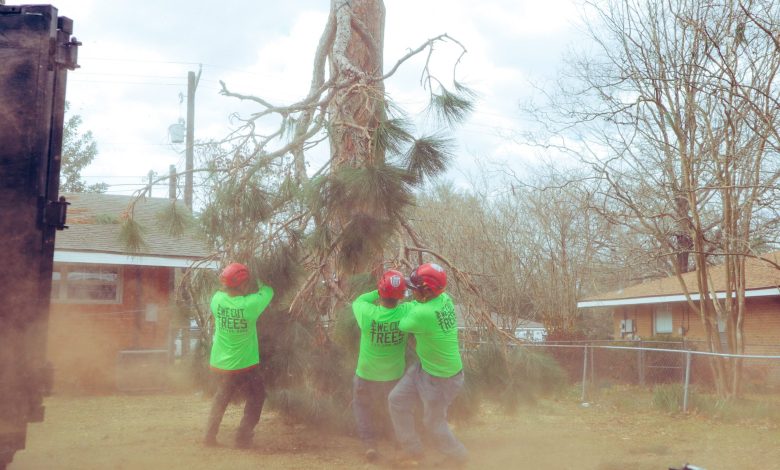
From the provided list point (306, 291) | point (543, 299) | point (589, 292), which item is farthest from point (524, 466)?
point (589, 292)

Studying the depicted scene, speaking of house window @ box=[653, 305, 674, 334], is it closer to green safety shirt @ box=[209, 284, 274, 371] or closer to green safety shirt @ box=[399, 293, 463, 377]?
green safety shirt @ box=[399, 293, 463, 377]

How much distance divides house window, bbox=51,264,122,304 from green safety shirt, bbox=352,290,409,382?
331 inches

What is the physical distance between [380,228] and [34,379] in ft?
12.1

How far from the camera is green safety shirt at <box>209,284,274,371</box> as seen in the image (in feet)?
22.9

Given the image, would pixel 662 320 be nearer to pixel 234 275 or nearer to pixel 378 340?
pixel 378 340

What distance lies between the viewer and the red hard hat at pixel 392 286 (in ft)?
21.2

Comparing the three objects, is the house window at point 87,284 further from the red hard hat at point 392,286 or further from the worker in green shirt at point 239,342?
the red hard hat at point 392,286

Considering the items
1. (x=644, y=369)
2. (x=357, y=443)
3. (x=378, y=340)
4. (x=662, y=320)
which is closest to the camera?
(x=378, y=340)

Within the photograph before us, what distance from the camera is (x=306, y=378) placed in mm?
7254

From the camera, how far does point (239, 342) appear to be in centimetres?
705

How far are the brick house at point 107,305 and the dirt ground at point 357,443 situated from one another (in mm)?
2118

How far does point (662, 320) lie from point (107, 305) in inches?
680

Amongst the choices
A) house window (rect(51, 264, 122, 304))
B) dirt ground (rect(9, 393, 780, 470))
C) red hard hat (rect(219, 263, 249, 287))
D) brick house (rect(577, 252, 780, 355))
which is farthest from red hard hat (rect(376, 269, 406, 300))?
brick house (rect(577, 252, 780, 355))

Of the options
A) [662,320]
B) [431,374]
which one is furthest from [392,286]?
[662,320]
